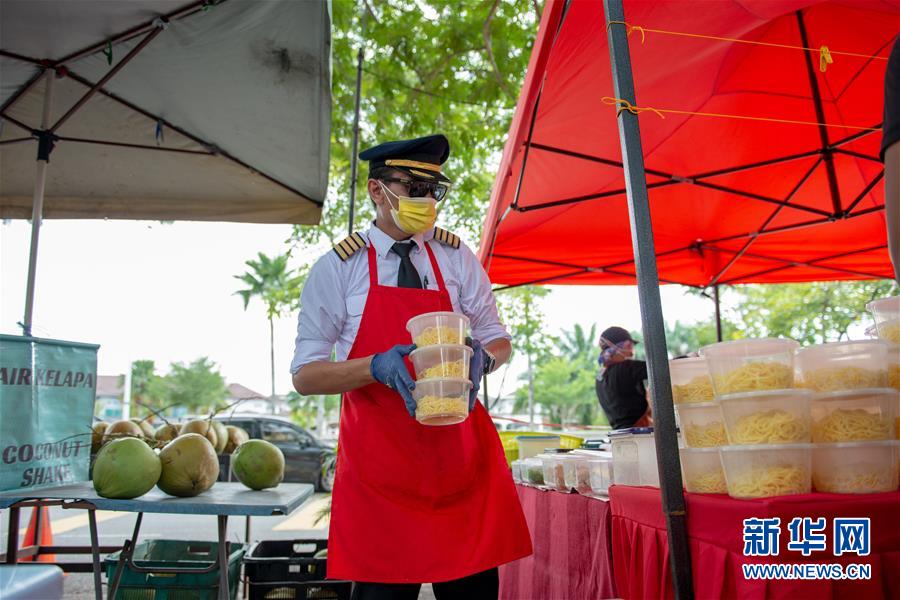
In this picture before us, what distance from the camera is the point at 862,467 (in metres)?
1.60

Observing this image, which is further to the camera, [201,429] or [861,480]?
[201,429]

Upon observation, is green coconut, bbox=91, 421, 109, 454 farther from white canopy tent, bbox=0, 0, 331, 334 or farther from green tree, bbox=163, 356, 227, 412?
green tree, bbox=163, 356, 227, 412

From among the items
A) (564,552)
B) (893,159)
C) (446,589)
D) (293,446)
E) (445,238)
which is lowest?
(293,446)

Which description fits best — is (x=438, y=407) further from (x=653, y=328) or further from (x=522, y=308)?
(x=522, y=308)

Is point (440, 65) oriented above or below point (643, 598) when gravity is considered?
above

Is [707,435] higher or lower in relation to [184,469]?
higher

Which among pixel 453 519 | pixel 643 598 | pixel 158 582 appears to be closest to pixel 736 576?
pixel 643 598

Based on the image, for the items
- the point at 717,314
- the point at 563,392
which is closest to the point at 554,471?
the point at 717,314

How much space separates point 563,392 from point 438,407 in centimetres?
5739

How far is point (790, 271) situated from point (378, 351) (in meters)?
6.56

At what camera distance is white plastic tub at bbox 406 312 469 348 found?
6.11 feet

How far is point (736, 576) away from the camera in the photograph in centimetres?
159

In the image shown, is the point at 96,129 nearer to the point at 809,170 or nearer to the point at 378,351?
the point at 378,351

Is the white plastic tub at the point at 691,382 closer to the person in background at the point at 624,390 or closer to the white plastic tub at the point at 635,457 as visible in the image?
the white plastic tub at the point at 635,457
